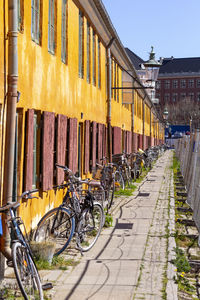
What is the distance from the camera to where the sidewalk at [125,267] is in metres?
5.80

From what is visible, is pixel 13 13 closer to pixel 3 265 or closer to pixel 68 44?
pixel 3 265

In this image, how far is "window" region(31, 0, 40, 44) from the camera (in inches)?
315

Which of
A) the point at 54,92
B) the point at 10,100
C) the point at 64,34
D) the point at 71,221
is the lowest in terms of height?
the point at 71,221

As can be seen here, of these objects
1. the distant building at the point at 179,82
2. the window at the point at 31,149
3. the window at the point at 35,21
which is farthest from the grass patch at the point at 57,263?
the distant building at the point at 179,82

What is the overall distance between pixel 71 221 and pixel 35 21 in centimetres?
326

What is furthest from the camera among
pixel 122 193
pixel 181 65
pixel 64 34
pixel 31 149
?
pixel 181 65

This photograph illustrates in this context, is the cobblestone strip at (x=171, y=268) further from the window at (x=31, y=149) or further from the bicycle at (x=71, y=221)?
the window at (x=31, y=149)

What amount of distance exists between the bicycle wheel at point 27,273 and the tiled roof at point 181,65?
A: 402 ft

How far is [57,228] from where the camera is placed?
23.8 feet

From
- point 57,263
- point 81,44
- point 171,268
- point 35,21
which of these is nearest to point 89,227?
point 57,263

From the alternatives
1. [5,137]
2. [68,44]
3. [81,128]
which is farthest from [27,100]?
[81,128]

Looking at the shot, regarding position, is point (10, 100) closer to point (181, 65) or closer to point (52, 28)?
point (52, 28)

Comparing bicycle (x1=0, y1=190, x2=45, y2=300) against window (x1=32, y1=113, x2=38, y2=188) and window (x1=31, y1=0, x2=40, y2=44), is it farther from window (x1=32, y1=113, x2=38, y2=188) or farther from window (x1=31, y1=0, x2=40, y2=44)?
window (x1=31, y1=0, x2=40, y2=44)

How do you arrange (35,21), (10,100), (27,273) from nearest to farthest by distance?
(27,273)
(10,100)
(35,21)
